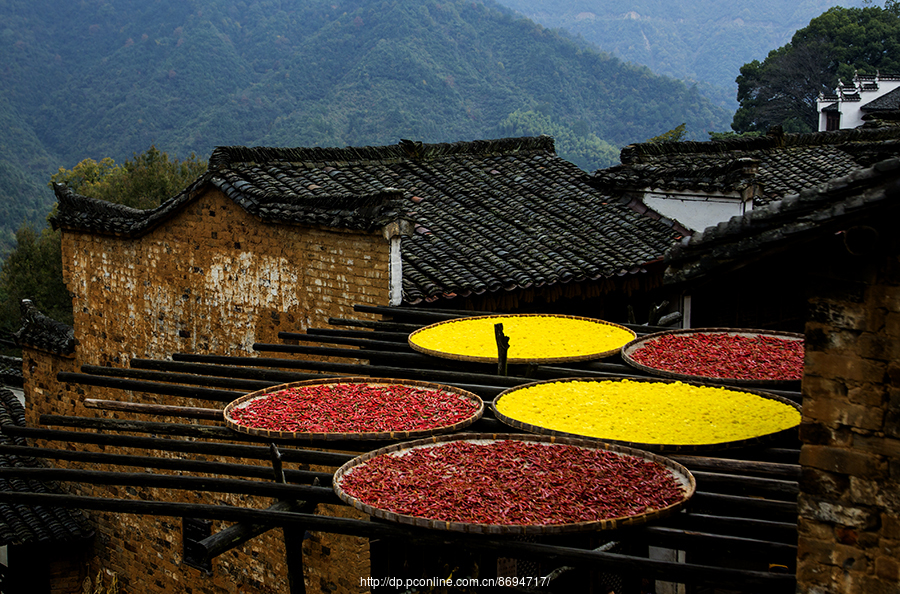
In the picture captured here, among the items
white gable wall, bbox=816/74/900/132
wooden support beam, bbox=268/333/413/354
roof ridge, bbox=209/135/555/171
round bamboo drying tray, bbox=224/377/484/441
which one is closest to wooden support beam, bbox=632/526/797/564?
round bamboo drying tray, bbox=224/377/484/441

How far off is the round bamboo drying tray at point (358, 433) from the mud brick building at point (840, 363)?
1798 mm

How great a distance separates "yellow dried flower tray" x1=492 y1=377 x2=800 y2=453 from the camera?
4492 mm

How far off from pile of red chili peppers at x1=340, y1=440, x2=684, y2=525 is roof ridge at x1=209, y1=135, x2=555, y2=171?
7.18 meters

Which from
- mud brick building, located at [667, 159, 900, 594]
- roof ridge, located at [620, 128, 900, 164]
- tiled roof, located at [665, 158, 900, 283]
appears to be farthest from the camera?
roof ridge, located at [620, 128, 900, 164]

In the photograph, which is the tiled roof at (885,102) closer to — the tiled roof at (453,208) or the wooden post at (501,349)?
the tiled roof at (453,208)

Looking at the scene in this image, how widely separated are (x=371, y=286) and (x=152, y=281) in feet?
13.2

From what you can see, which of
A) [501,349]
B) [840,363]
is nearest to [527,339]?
[501,349]

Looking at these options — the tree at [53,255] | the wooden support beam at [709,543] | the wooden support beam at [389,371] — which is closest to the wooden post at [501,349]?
the wooden support beam at [389,371]

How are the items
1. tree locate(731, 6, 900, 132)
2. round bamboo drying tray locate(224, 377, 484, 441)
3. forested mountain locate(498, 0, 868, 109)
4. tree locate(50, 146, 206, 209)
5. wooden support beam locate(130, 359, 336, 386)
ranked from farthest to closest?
1. forested mountain locate(498, 0, 868, 109)
2. tree locate(731, 6, 900, 132)
3. tree locate(50, 146, 206, 209)
4. wooden support beam locate(130, 359, 336, 386)
5. round bamboo drying tray locate(224, 377, 484, 441)

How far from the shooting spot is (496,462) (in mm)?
4195

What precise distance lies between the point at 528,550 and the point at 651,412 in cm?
169

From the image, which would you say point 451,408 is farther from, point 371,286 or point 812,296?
point 371,286

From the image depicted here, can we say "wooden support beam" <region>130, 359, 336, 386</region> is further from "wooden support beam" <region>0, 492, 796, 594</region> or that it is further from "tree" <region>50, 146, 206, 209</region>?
"tree" <region>50, 146, 206, 209</region>

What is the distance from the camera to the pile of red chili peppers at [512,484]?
360 cm
